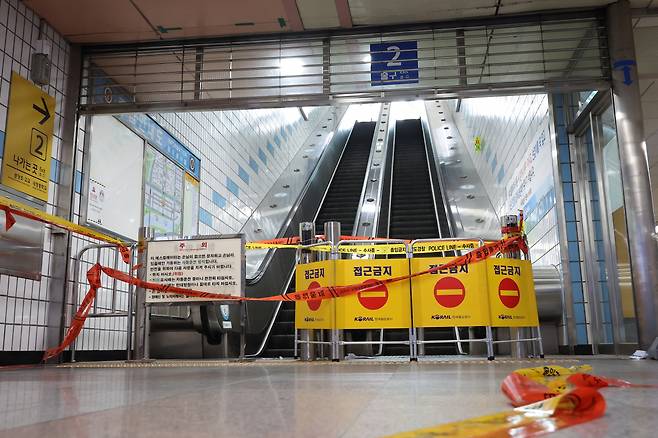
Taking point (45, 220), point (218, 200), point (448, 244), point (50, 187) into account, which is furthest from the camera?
point (218, 200)

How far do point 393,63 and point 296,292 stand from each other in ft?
10.6

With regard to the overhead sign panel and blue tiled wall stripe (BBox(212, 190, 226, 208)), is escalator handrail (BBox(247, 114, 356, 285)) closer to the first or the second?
blue tiled wall stripe (BBox(212, 190, 226, 208))

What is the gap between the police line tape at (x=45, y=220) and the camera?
5449mm

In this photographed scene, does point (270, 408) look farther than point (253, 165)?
No

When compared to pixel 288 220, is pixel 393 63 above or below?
above

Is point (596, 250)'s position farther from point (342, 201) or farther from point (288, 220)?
point (342, 201)

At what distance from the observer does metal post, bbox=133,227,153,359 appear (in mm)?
6434

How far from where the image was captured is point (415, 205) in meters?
12.4

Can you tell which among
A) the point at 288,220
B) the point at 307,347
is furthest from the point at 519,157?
the point at 307,347

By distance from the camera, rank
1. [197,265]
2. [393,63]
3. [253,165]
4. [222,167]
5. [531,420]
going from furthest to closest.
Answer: [253,165], [222,167], [393,63], [197,265], [531,420]

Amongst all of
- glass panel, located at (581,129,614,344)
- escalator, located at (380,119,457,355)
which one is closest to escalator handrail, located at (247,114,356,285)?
escalator, located at (380,119,457,355)

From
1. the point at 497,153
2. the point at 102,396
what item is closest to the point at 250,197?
the point at 497,153

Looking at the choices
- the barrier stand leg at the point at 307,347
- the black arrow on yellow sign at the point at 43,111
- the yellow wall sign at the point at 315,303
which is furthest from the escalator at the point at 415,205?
the black arrow on yellow sign at the point at 43,111

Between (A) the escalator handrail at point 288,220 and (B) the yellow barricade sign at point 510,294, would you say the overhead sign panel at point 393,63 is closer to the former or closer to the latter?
(B) the yellow barricade sign at point 510,294
